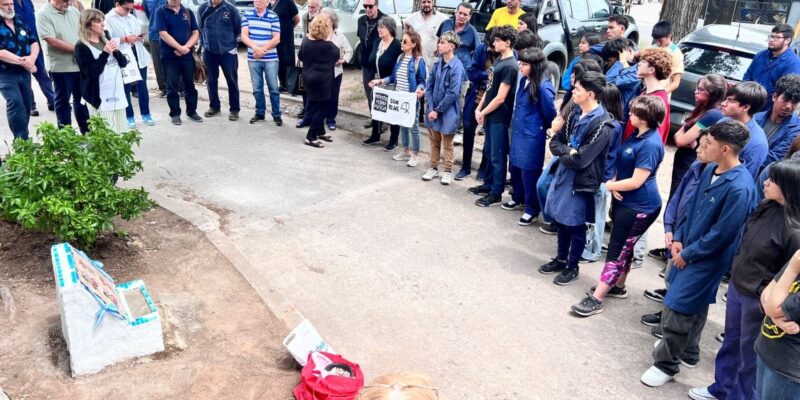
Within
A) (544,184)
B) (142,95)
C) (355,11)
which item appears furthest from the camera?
(355,11)

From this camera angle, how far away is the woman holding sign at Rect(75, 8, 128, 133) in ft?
23.3

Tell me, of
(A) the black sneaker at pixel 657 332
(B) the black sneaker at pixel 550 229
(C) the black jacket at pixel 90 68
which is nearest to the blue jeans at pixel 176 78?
(C) the black jacket at pixel 90 68

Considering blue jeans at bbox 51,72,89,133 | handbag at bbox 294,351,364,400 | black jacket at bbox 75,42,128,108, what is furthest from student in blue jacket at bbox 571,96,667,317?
blue jeans at bbox 51,72,89,133

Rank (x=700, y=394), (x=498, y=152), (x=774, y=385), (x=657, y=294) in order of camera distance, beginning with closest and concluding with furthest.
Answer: (x=774, y=385) → (x=700, y=394) → (x=657, y=294) → (x=498, y=152)

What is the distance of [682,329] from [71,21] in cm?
759

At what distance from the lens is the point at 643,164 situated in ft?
14.7

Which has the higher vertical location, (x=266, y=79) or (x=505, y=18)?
(x=505, y=18)

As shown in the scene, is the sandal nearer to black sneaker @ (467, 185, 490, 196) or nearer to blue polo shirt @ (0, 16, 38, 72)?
black sneaker @ (467, 185, 490, 196)

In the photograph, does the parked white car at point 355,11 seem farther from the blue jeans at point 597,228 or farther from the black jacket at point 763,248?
the black jacket at point 763,248

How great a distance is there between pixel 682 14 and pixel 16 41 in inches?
434

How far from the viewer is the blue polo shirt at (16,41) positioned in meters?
6.79

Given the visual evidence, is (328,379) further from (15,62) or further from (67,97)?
(67,97)

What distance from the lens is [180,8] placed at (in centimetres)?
882

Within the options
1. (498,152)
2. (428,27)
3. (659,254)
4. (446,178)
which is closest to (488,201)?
(498,152)
